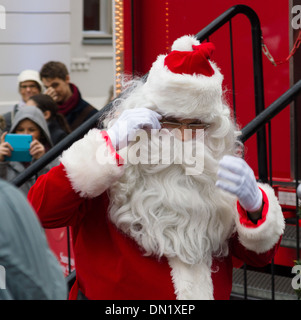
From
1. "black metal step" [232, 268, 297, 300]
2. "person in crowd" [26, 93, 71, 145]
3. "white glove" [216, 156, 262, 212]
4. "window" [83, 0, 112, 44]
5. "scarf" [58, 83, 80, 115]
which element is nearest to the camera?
"white glove" [216, 156, 262, 212]

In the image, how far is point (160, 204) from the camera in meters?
2.41

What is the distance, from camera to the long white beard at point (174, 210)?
7.81ft

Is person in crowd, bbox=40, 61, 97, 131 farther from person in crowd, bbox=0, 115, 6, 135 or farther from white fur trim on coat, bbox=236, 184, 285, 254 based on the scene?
white fur trim on coat, bbox=236, 184, 285, 254

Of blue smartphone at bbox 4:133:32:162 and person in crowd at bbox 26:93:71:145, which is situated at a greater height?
person in crowd at bbox 26:93:71:145

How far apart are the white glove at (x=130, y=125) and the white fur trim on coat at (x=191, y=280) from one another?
1.56ft

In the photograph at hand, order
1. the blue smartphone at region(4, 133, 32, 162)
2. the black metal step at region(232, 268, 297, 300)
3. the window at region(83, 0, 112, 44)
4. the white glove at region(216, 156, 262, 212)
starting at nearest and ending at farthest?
1. the white glove at region(216, 156, 262, 212)
2. the black metal step at region(232, 268, 297, 300)
3. the blue smartphone at region(4, 133, 32, 162)
4. the window at region(83, 0, 112, 44)

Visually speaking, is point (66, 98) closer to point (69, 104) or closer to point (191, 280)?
point (69, 104)

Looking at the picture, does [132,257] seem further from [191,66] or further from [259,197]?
[191,66]

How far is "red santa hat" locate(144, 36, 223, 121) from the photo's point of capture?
2.46m

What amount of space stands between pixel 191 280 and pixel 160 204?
11.7 inches

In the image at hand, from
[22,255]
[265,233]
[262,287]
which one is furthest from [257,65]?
[22,255]

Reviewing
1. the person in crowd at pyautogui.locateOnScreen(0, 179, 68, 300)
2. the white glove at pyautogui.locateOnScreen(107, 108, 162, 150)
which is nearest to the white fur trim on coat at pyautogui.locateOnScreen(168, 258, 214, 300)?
the white glove at pyautogui.locateOnScreen(107, 108, 162, 150)
